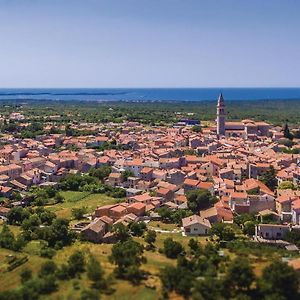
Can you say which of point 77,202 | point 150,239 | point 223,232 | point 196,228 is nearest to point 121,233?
point 150,239

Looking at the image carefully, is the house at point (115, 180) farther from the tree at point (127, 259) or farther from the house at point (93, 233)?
the tree at point (127, 259)

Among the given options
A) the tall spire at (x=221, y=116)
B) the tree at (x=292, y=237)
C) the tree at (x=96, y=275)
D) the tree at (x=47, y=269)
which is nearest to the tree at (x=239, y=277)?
the tree at (x=96, y=275)

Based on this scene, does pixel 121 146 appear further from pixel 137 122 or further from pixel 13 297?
pixel 13 297

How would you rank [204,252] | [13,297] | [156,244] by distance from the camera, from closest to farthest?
[13,297] < [204,252] < [156,244]

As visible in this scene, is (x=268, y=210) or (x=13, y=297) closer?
(x=13, y=297)

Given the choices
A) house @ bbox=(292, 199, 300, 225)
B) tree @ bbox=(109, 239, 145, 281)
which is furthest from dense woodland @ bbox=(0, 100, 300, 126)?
tree @ bbox=(109, 239, 145, 281)

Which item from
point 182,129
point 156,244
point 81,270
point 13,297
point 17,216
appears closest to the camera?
point 13,297

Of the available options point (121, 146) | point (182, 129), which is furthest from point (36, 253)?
point (182, 129)
